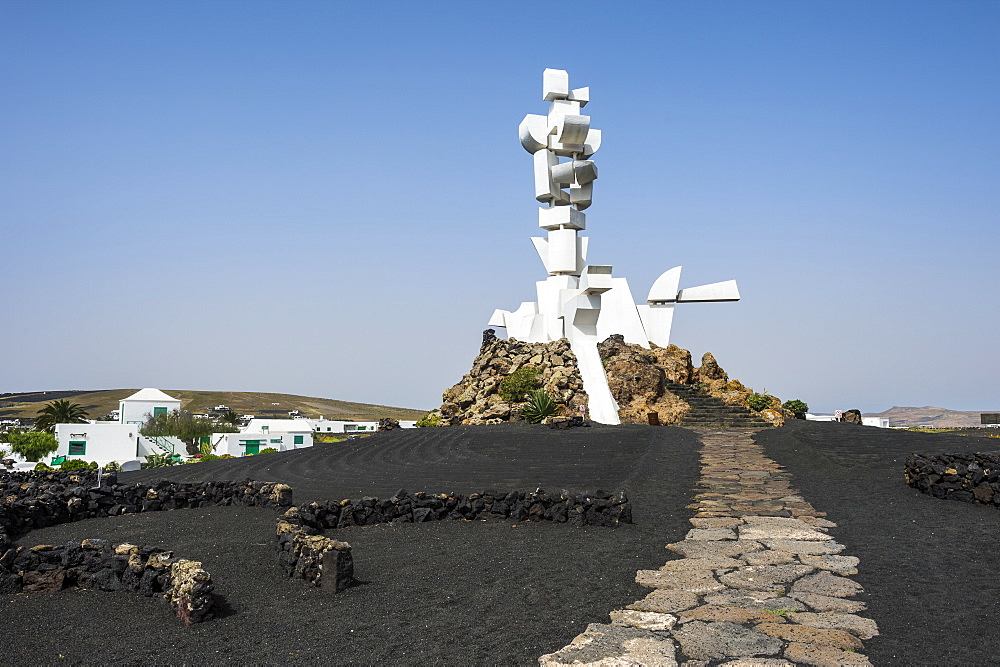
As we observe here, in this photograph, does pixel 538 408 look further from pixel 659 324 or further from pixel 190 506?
pixel 190 506

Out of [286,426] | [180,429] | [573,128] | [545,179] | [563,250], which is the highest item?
[573,128]

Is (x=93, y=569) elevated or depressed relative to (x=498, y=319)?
depressed

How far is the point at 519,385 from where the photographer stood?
84.2 ft

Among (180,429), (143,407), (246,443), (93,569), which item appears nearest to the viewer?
(93,569)

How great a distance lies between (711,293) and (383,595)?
1039 inches

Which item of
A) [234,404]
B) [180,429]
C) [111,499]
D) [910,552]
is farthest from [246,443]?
[234,404]

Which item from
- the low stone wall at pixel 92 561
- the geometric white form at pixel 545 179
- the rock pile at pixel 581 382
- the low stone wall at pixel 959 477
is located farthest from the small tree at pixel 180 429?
the low stone wall at pixel 959 477

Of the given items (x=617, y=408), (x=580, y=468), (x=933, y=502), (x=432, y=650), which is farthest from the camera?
(x=617, y=408)

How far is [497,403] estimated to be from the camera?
84.4 feet

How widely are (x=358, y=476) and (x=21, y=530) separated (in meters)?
5.82

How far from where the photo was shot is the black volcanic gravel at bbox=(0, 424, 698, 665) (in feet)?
15.5

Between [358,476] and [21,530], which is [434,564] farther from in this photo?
[358,476]

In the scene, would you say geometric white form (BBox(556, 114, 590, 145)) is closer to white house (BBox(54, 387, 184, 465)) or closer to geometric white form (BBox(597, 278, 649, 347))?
geometric white form (BBox(597, 278, 649, 347))

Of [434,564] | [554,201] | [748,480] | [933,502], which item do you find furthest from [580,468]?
[554,201]
